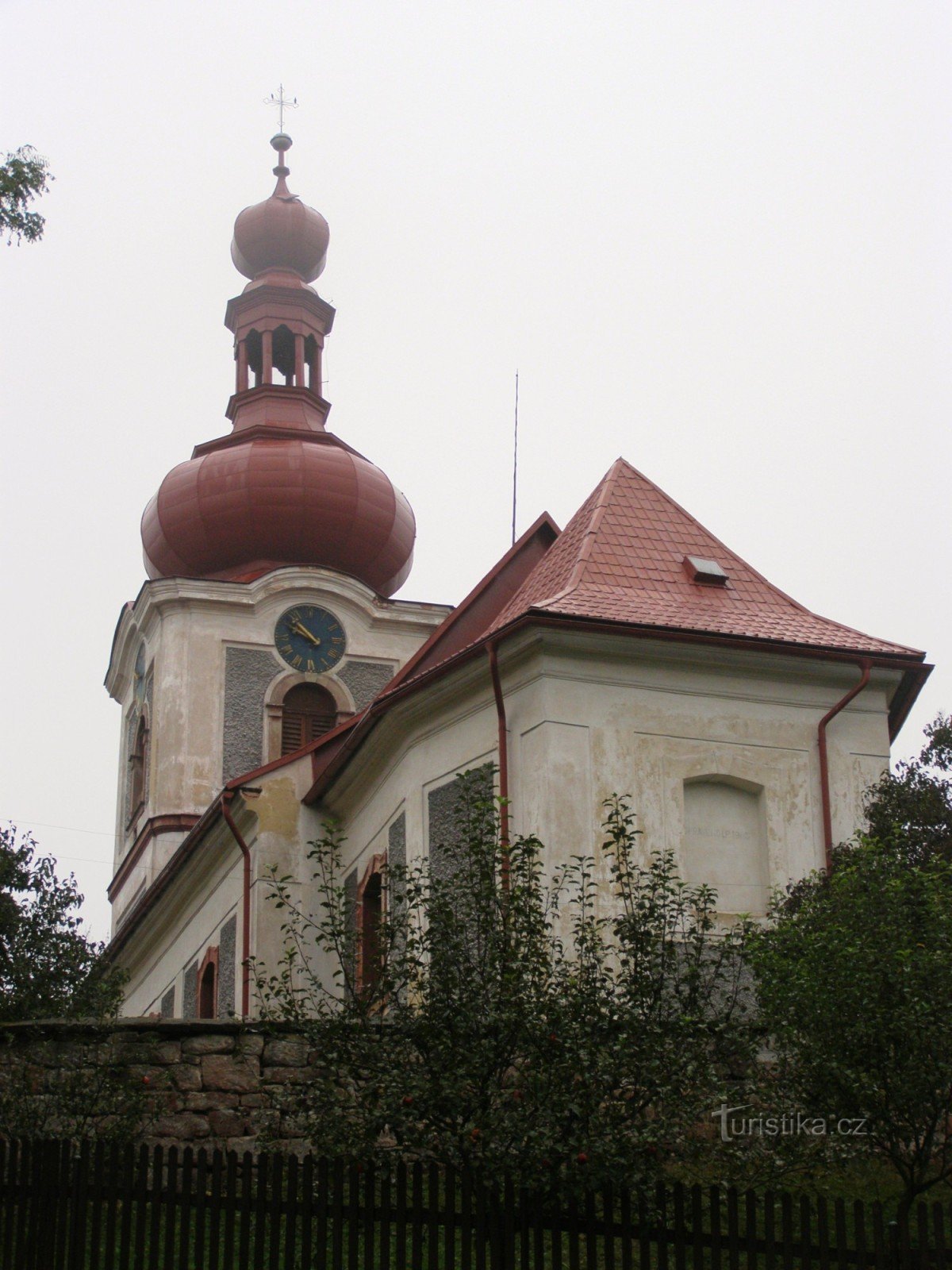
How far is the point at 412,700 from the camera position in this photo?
19.0 m

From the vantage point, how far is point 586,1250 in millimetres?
10625

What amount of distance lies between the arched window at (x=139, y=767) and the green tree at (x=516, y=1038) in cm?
2072

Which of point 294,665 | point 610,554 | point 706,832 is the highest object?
point 294,665

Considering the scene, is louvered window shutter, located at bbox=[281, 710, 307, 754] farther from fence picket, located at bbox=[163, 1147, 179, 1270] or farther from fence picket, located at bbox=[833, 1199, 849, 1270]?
fence picket, located at bbox=[833, 1199, 849, 1270]

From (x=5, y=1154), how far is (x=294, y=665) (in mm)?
20125

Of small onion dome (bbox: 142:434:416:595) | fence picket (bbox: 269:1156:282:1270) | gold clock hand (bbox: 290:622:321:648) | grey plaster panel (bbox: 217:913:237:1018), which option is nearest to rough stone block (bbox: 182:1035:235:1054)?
fence picket (bbox: 269:1156:282:1270)

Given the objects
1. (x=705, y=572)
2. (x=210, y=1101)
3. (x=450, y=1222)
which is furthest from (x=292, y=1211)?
(x=705, y=572)

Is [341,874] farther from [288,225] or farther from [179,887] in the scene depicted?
[288,225]

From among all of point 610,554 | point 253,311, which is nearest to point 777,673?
point 610,554

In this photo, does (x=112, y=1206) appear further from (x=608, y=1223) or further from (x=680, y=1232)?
(x=680, y=1232)

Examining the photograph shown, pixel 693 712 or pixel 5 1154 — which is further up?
pixel 693 712

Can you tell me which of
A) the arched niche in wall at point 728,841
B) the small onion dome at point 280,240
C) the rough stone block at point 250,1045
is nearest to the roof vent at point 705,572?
the arched niche in wall at point 728,841

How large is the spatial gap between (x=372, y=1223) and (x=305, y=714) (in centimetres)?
2092

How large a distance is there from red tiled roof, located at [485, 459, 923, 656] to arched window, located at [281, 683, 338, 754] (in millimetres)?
11109
